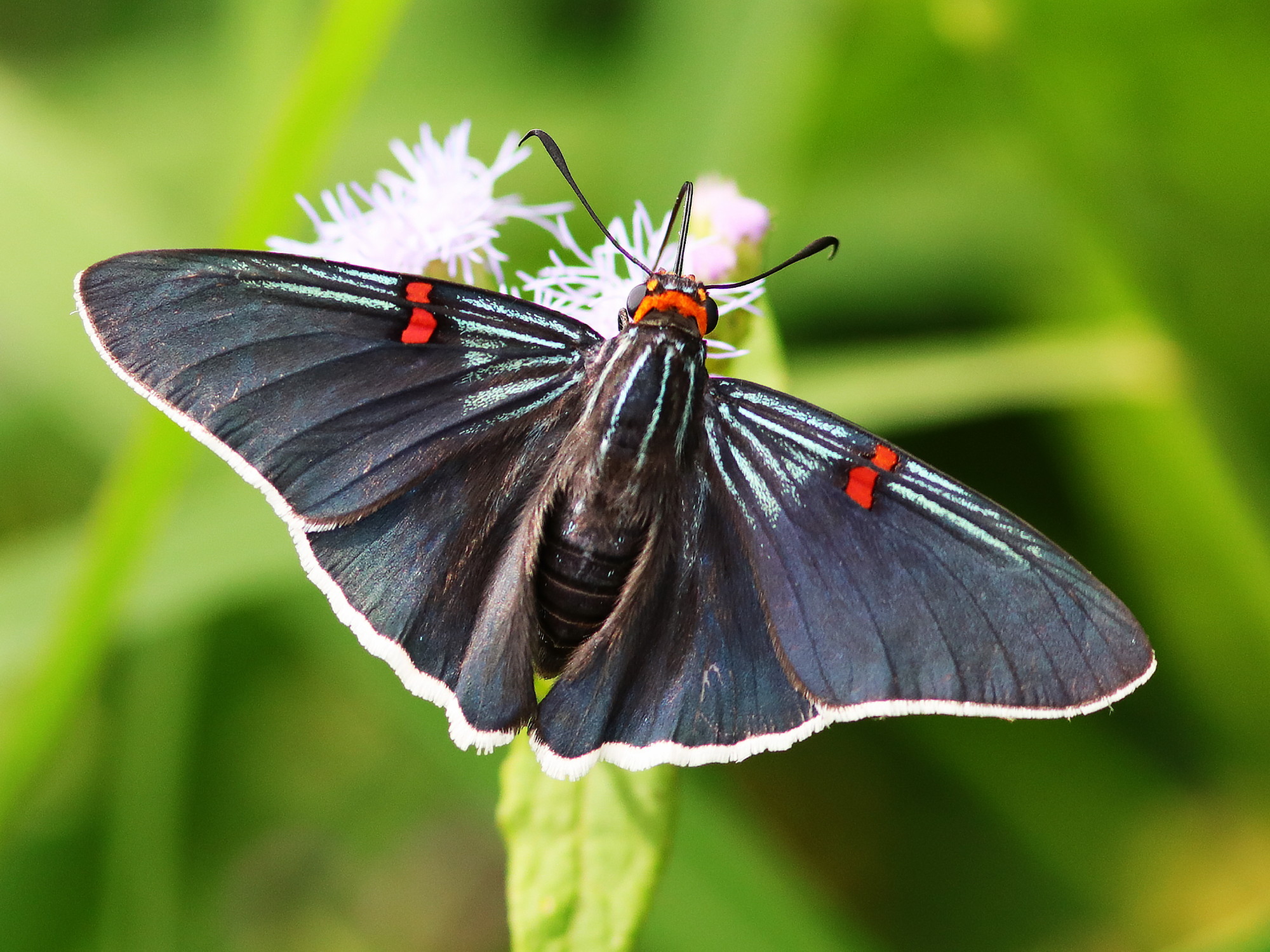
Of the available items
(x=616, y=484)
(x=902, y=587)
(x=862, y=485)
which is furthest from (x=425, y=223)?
(x=902, y=587)

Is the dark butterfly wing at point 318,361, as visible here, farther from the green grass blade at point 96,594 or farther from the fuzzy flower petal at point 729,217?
the green grass blade at point 96,594

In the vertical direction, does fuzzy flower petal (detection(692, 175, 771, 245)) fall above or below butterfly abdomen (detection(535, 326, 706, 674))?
above

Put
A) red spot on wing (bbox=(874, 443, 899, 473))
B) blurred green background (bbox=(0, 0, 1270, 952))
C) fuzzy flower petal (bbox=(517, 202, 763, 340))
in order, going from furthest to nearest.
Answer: blurred green background (bbox=(0, 0, 1270, 952)) → fuzzy flower petal (bbox=(517, 202, 763, 340)) → red spot on wing (bbox=(874, 443, 899, 473))

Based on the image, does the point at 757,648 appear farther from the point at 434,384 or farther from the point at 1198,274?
the point at 1198,274

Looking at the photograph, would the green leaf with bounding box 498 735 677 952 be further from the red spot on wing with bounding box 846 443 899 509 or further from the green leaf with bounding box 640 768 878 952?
the green leaf with bounding box 640 768 878 952

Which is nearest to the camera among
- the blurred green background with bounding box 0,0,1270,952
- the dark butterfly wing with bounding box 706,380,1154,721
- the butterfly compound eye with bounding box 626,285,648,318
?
the dark butterfly wing with bounding box 706,380,1154,721

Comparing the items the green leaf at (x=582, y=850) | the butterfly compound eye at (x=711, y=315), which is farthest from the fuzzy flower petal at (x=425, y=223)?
the green leaf at (x=582, y=850)

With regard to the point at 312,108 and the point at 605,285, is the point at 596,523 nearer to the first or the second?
the point at 605,285

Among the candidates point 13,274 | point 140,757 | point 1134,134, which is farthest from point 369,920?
point 1134,134

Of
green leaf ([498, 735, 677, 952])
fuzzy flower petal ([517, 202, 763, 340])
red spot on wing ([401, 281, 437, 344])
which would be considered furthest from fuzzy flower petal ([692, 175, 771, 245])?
green leaf ([498, 735, 677, 952])
